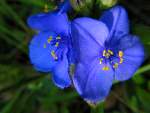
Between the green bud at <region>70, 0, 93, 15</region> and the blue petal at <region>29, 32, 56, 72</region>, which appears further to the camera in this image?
the blue petal at <region>29, 32, 56, 72</region>

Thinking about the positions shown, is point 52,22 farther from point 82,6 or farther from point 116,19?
point 116,19

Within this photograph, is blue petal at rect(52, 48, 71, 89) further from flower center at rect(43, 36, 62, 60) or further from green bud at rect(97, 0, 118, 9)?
green bud at rect(97, 0, 118, 9)

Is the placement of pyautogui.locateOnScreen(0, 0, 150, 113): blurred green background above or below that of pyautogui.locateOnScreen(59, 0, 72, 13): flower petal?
below

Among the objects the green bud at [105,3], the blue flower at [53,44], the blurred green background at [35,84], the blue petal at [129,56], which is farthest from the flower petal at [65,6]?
the blurred green background at [35,84]

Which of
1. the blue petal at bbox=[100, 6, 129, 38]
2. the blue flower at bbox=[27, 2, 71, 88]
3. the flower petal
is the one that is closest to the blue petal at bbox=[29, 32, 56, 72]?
the blue flower at bbox=[27, 2, 71, 88]

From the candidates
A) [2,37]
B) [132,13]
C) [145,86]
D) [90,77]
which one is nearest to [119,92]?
[145,86]

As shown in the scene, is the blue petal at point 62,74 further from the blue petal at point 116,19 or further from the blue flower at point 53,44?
the blue petal at point 116,19
